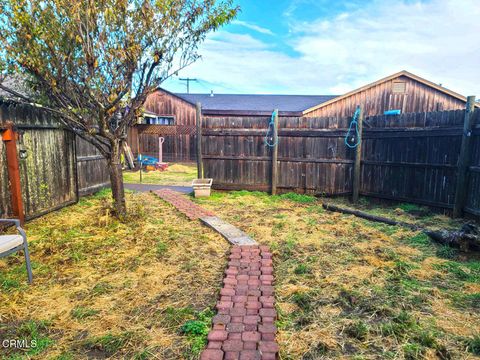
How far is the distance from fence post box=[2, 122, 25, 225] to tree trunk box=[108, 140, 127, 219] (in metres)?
1.40

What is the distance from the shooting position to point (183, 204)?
718 centimetres

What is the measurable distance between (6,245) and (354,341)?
3.34 metres

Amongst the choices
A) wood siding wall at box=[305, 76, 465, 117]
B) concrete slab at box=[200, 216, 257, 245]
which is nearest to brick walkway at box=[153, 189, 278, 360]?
concrete slab at box=[200, 216, 257, 245]

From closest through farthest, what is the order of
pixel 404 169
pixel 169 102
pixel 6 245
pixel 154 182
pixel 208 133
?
pixel 6 245, pixel 404 169, pixel 208 133, pixel 154 182, pixel 169 102

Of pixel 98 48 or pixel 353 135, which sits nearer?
pixel 98 48

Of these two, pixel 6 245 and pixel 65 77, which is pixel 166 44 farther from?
pixel 6 245

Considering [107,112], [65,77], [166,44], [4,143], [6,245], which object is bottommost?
[6,245]

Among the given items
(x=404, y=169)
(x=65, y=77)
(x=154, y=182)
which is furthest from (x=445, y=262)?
(x=154, y=182)

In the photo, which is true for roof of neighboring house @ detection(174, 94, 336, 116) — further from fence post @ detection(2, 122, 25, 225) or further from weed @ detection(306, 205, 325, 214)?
fence post @ detection(2, 122, 25, 225)

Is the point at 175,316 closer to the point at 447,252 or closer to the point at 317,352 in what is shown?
the point at 317,352

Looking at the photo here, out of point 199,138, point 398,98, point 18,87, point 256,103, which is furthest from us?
point 256,103

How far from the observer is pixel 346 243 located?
4582 millimetres

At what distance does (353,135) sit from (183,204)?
15.3 ft

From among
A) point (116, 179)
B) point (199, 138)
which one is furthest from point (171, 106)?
point (116, 179)
